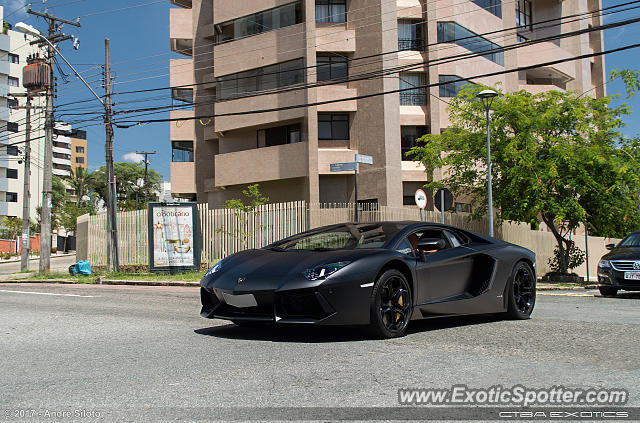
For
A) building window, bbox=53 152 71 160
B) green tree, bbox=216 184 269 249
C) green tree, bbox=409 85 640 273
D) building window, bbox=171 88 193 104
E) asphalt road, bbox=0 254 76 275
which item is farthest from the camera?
building window, bbox=53 152 71 160

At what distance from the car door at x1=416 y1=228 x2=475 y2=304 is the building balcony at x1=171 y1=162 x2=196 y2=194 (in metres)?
32.3

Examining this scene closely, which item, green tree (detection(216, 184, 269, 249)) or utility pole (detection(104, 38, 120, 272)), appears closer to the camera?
utility pole (detection(104, 38, 120, 272))

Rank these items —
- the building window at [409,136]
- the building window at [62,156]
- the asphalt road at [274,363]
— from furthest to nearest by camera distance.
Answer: the building window at [62,156]
the building window at [409,136]
the asphalt road at [274,363]

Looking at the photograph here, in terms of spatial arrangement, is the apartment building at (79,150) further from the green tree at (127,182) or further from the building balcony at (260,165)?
the building balcony at (260,165)

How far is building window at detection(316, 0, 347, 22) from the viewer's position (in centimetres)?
3123

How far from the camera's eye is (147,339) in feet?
20.5

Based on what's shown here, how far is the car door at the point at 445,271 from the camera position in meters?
6.43

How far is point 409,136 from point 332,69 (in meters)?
5.03

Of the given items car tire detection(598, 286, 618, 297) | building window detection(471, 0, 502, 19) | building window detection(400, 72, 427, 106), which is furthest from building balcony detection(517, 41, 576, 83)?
car tire detection(598, 286, 618, 297)

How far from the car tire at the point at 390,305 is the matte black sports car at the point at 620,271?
8.59m

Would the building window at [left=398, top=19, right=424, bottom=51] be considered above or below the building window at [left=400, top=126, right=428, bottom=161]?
above

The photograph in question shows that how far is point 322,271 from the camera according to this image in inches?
224

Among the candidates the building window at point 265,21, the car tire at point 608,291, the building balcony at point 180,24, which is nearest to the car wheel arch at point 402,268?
the car tire at point 608,291

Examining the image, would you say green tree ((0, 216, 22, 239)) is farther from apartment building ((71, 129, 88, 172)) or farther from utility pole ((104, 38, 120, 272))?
apartment building ((71, 129, 88, 172))
